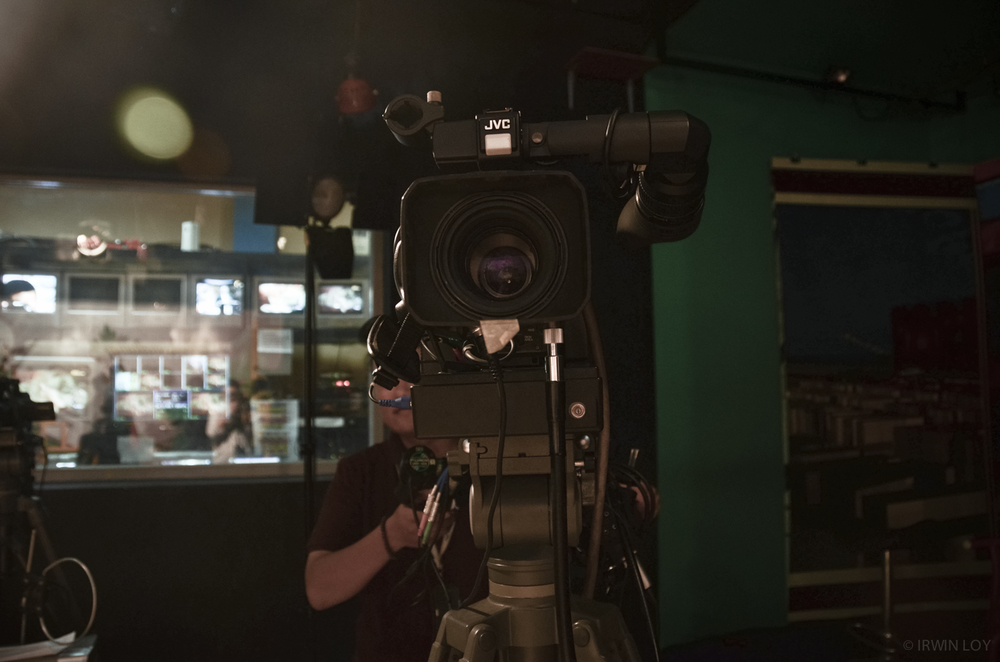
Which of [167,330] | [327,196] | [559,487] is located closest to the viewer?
[559,487]

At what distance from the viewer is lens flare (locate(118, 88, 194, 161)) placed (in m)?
2.57

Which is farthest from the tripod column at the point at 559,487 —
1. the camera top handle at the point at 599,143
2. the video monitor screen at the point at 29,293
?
the video monitor screen at the point at 29,293

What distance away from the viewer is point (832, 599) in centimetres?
246

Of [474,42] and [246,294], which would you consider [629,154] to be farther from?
[246,294]

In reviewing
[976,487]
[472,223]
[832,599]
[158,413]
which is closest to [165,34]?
[158,413]

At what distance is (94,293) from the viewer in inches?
111

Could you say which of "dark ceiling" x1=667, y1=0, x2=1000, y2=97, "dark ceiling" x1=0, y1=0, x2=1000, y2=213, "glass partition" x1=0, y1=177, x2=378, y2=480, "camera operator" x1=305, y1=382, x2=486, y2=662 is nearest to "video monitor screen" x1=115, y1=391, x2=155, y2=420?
"glass partition" x1=0, y1=177, x2=378, y2=480

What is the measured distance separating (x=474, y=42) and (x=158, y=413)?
7.17 feet

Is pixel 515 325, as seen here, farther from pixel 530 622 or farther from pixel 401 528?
pixel 401 528

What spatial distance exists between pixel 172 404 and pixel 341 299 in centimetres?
91

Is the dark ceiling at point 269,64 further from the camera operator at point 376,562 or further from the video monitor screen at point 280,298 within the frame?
the camera operator at point 376,562

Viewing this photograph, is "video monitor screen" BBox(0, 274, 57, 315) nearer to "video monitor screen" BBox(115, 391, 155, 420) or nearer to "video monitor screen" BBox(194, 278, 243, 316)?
"video monitor screen" BBox(115, 391, 155, 420)

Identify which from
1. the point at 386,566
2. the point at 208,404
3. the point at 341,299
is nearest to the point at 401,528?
the point at 386,566

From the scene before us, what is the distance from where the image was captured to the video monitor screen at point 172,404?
2.79 m
